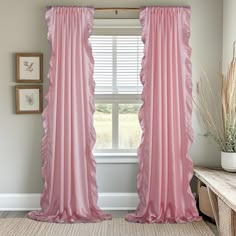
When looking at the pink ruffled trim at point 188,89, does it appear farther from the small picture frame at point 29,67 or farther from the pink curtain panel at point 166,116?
the small picture frame at point 29,67

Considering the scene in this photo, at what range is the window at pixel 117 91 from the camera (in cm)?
502

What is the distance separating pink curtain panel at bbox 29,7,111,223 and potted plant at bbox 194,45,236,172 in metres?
1.23

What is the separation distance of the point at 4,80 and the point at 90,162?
129 centimetres

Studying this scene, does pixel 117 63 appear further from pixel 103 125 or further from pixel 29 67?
pixel 29 67

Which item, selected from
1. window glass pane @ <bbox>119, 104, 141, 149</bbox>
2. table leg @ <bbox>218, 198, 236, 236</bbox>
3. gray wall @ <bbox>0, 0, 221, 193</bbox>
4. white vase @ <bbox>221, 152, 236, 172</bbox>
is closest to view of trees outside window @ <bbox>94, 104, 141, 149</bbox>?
window glass pane @ <bbox>119, 104, 141, 149</bbox>

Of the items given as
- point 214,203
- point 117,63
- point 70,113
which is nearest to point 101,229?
point 214,203

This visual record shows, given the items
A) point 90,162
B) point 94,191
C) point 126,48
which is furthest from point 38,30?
point 94,191

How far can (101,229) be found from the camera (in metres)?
4.39

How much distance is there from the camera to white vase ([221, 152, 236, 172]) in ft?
14.8

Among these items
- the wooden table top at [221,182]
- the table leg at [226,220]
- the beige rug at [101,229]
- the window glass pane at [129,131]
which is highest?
the window glass pane at [129,131]

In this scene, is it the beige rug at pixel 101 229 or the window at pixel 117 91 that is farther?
the window at pixel 117 91

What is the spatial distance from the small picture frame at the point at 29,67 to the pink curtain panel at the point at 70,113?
239 mm

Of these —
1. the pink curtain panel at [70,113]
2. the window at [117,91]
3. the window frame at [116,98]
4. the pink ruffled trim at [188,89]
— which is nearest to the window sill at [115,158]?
the window frame at [116,98]

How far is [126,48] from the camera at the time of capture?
5.02 meters
